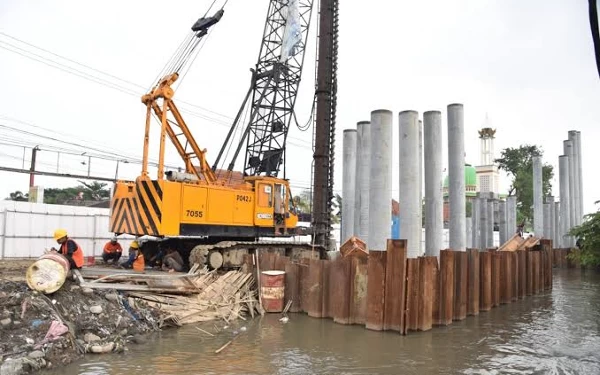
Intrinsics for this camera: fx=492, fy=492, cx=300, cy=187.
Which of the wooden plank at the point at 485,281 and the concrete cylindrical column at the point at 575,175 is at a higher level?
→ the concrete cylindrical column at the point at 575,175

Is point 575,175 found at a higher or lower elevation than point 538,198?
higher

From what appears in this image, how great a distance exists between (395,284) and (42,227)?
12.9 metres

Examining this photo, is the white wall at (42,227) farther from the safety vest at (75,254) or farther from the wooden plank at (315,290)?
the wooden plank at (315,290)

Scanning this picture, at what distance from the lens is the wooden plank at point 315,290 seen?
10.2 metres

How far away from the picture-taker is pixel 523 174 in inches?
1885

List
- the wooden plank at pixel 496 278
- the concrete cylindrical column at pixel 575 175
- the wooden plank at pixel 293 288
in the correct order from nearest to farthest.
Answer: the wooden plank at pixel 293 288, the wooden plank at pixel 496 278, the concrete cylindrical column at pixel 575 175

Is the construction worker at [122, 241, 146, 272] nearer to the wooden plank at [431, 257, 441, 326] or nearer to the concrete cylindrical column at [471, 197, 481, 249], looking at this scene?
the wooden plank at [431, 257, 441, 326]

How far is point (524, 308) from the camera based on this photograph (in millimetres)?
12461

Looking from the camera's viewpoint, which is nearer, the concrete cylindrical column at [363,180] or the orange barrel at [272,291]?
the orange barrel at [272,291]

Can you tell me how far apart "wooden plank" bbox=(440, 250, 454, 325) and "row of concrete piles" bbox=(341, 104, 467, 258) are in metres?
2.62

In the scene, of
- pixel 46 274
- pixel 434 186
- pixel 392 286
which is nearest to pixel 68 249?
pixel 46 274

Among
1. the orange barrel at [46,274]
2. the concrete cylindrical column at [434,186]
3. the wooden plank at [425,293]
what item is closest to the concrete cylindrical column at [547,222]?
the concrete cylindrical column at [434,186]

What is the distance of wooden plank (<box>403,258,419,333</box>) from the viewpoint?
8.85 m

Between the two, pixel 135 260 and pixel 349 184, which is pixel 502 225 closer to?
pixel 349 184
